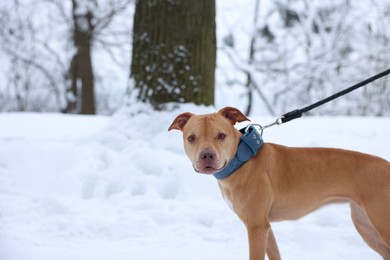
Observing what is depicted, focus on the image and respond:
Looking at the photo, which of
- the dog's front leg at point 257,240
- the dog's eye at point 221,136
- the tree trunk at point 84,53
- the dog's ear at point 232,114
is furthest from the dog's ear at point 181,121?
the tree trunk at point 84,53

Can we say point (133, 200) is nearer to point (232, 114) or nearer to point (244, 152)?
point (232, 114)

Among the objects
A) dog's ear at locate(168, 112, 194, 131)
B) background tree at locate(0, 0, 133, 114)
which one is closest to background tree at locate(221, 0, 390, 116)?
background tree at locate(0, 0, 133, 114)

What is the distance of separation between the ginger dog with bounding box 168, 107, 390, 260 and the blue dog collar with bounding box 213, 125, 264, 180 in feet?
0.10

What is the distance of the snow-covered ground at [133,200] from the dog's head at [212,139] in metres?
0.99

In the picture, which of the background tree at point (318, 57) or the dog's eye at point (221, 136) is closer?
the dog's eye at point (221, 136)

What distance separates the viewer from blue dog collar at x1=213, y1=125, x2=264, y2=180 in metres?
3.18

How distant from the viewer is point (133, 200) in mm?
5008

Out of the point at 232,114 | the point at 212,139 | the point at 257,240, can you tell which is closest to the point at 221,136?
the point at 212,139

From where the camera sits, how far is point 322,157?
3.28 meters

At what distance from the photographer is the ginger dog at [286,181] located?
3016 millimetres

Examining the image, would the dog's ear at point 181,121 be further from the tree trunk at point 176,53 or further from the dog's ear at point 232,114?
the tree trunk at point 176,53

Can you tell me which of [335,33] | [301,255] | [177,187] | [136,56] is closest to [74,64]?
[335,33]

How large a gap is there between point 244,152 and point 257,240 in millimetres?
609

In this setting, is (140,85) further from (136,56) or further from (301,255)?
(301,255)
